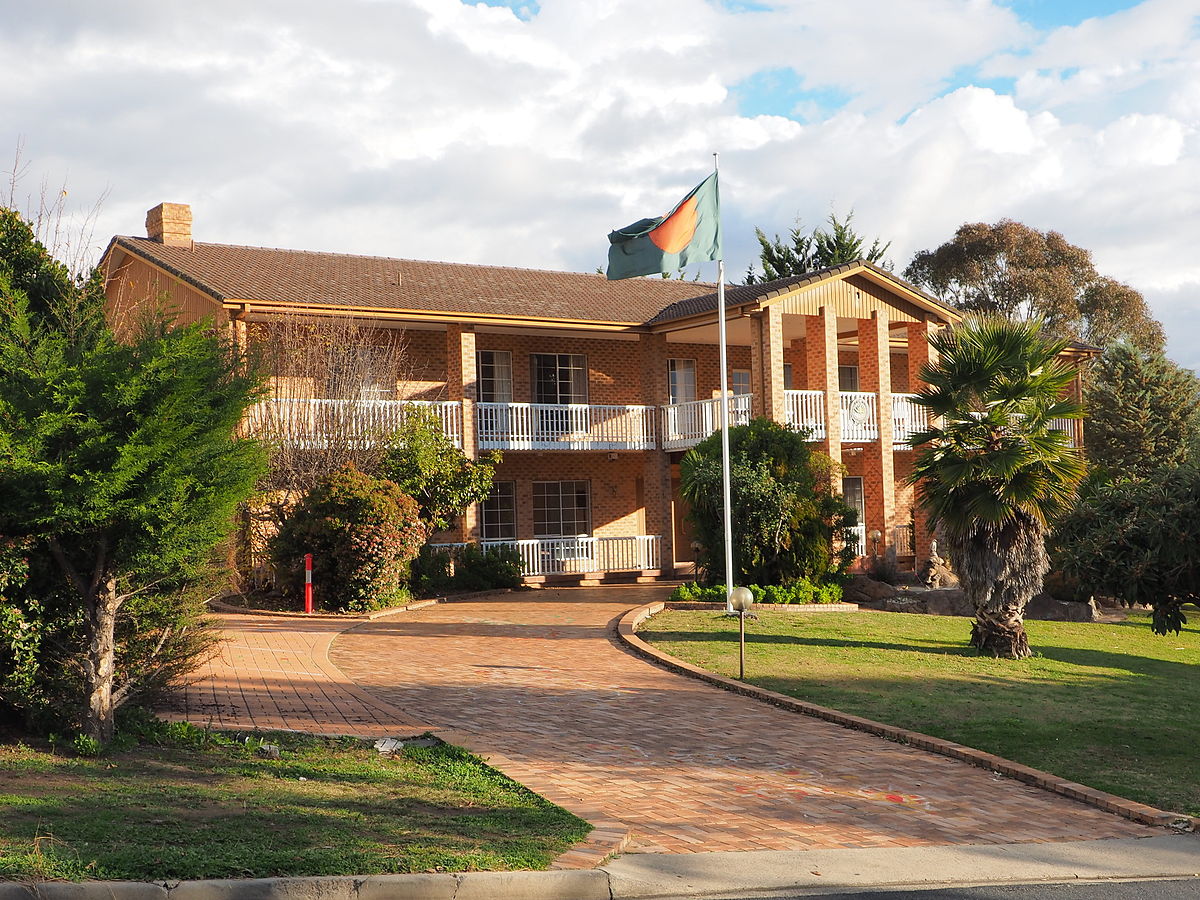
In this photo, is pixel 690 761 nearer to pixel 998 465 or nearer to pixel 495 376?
pixel 998 465

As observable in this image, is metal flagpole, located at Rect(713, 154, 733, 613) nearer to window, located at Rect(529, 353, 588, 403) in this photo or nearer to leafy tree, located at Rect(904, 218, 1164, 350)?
window, located at Rect(529, 353, 588, 403)

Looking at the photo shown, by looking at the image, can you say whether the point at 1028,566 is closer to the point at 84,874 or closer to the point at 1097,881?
the point at 1097,881

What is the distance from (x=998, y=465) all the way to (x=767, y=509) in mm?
5731

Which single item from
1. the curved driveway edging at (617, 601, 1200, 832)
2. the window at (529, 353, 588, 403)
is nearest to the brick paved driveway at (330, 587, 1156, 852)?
the curved driveway edging at (617, 601, 1200, 832)

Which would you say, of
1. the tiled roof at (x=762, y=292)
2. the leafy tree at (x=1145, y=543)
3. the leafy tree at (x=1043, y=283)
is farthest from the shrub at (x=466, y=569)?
the leafy tree at (x=1043, y=283)

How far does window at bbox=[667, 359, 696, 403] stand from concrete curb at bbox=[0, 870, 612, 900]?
2355 cm

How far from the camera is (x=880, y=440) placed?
2694 cm

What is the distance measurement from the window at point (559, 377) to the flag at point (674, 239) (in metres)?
8.84

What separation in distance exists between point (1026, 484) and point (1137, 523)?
19.4 ft

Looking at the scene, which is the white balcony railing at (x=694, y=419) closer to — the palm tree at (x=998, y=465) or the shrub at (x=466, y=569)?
the shrub at (x=466, y=569)

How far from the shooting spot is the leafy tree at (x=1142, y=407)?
3312 centimetres

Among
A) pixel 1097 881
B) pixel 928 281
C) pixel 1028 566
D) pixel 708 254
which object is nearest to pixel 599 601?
pixel 708 254

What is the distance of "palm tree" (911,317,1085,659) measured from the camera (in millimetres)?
14742

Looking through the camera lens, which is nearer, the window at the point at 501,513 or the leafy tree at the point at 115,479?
the leafy tree at the point at 115,479
